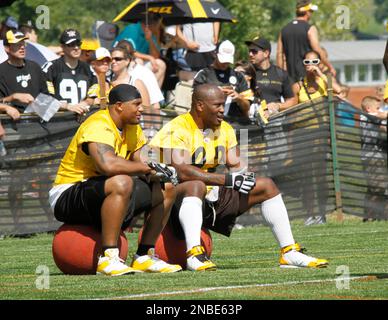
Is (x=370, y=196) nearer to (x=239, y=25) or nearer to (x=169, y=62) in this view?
(x=169, y=62)

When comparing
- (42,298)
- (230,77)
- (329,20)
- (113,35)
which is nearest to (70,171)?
(42,298)

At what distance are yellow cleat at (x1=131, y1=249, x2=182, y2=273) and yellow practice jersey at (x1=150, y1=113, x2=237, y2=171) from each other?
3.34ft

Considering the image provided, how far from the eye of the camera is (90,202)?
35.7ft

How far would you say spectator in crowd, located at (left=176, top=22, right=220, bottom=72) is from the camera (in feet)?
62.4

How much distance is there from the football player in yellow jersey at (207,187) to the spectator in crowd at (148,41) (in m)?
6.83

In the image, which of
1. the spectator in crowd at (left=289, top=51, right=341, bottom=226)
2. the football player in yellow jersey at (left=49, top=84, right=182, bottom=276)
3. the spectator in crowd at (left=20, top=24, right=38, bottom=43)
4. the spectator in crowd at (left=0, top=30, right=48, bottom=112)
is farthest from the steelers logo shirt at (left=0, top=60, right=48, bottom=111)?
the football player in yellow jersey at (left=49, top=84, right=182, bottom=276)

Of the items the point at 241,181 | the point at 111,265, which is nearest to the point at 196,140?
the point at 241,181

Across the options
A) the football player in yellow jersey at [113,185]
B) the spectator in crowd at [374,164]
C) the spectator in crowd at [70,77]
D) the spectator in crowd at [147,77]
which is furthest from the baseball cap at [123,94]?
the spectator in crowd at [374,164]

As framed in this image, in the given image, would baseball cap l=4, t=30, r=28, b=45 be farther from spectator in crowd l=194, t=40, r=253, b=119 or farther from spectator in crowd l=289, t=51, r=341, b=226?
spectator in crowd l=289, t=51, r=341, b=226

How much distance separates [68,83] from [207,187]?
197 inches

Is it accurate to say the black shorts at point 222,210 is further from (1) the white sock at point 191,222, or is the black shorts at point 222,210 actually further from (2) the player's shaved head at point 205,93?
(2) the player's shaved head at point 205,93

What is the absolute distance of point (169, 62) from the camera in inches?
752

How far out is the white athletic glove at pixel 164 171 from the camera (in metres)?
11.0

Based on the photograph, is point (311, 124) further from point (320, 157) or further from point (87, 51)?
point (87, 51)
